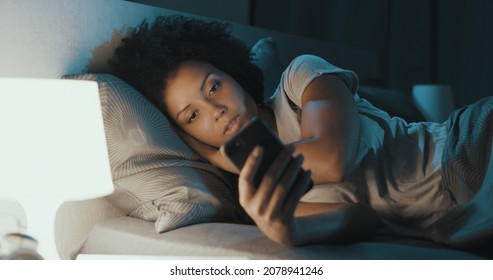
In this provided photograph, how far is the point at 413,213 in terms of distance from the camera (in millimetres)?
1186

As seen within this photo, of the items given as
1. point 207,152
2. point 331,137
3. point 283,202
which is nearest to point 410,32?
point 207,152

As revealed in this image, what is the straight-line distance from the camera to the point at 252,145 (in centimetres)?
84

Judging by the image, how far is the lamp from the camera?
0.97 metres

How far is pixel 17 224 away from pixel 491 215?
0.85 m

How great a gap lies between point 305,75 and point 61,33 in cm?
52

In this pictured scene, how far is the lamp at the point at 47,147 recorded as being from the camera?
97 centimetres

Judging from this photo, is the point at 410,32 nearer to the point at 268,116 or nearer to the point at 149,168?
the point at 268,116

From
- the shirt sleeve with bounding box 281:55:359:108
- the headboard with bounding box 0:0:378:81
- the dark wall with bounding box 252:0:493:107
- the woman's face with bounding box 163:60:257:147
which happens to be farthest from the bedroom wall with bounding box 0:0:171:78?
the dark wall with bounding box 252:0:493:107

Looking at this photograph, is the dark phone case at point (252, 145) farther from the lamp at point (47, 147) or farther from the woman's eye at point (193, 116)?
the woman's eye at point (193, 116)

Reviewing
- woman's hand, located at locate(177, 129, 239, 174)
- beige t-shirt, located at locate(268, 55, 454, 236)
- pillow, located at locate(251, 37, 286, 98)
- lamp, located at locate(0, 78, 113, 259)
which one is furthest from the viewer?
pillow, located at locate(251, 37, 286, 98)

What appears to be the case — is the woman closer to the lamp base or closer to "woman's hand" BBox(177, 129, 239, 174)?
"woman's hand" BBox(177, 129, 239, 174)

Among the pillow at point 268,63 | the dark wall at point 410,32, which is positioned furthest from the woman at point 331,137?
→ the dark wall at point 410,32
